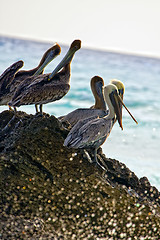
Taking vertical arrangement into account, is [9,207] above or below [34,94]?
below

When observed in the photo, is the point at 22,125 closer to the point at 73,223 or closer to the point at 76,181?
the point at 76,181

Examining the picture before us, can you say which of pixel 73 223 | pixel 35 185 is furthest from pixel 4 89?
pixel 73 223

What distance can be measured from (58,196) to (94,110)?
7.88 feet

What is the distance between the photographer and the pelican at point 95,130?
206 inches

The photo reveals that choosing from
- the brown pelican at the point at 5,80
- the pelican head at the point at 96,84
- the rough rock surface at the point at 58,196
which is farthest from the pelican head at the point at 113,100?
the pelican head at the point at 96,84

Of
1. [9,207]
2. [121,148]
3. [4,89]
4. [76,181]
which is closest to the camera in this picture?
[9,207]

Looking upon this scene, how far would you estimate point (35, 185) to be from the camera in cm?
488

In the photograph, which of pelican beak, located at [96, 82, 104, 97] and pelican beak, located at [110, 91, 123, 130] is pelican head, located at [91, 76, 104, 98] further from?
pelican beak, located at [110, 91, 123, 130]

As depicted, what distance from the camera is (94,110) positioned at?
702 centimetres

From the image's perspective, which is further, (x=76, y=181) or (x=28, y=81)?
(x=28, y=81)

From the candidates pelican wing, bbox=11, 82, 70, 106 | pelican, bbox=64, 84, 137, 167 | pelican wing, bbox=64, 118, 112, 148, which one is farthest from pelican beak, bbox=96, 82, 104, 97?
pelican wing, bbox=64, 118, 112, 148

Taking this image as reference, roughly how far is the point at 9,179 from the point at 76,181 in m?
0.79

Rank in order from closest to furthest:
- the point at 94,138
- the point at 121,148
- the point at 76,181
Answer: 1. the point at 76,181
2. the point at 94,138
3. the point at 121,148

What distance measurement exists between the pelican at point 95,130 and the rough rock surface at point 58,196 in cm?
15
